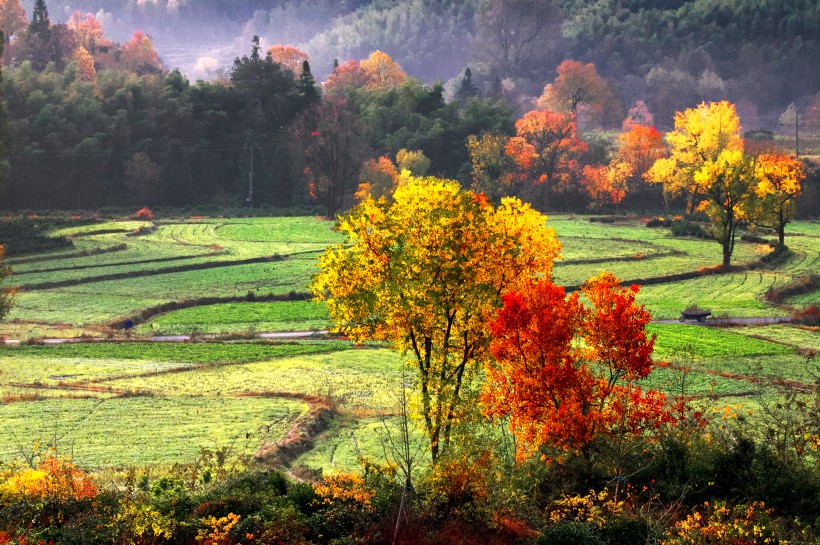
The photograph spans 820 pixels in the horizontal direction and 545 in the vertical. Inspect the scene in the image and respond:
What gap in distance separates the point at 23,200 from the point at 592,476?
332 ft

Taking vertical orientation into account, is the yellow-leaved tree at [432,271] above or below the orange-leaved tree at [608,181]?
below

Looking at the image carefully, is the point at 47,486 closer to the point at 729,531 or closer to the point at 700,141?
the point at 729,531

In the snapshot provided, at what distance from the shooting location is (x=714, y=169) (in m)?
79.3

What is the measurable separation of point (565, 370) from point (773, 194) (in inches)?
2356

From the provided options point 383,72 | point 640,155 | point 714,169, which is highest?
point 383,72

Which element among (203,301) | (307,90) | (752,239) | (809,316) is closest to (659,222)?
(752,239)

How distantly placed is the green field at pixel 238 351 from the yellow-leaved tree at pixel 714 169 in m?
3.81

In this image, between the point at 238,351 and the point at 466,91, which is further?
the point at 466,91

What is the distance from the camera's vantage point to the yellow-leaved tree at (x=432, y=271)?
31234mm

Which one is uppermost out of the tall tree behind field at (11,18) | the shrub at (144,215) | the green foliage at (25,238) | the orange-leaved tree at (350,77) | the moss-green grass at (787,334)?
the tall tree behind field at (11,18)

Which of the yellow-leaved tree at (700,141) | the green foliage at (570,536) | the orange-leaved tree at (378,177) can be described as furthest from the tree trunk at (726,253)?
the green foliage at (570,536)

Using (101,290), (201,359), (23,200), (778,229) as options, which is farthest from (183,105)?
(201,359)

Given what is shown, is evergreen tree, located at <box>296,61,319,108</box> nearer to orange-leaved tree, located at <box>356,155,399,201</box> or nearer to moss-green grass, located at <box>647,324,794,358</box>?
orange-leaved tree, located at <box>356,155,399,201</box>

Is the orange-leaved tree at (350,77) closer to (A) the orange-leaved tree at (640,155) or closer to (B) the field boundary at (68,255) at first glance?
(A) the orange-leaved tree at (640,155)
